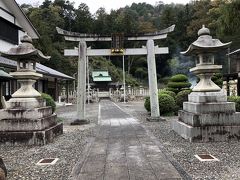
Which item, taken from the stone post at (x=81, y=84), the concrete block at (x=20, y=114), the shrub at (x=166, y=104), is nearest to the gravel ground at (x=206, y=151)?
the concrete block at (x=20, y=114)

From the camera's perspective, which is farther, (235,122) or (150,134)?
(150,134)

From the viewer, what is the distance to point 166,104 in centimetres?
1631

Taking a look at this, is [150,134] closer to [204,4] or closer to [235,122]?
[235,122]

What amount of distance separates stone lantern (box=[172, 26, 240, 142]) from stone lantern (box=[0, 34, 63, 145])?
13.8ft

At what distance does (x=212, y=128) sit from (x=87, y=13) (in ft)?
235

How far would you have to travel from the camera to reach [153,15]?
95.1 meters

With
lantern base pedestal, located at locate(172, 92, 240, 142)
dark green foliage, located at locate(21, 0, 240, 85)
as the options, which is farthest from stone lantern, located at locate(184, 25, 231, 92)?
dark green foliage, located at locate(21, 0, 240, 85)

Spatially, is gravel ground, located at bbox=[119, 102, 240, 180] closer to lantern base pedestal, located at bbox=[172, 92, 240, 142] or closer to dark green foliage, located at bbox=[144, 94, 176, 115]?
lantern base pedestal, located at bbox=[172, 92, 240, 142]

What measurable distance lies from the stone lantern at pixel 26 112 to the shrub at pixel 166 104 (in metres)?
8.19

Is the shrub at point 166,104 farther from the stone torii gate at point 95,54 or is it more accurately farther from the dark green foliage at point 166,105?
the stone torii gate at point 95,54

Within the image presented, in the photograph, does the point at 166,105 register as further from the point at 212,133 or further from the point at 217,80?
the point at 217,80

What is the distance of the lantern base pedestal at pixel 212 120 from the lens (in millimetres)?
8148

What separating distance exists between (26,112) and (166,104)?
947 cm

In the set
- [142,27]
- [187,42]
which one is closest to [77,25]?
[142,27]
